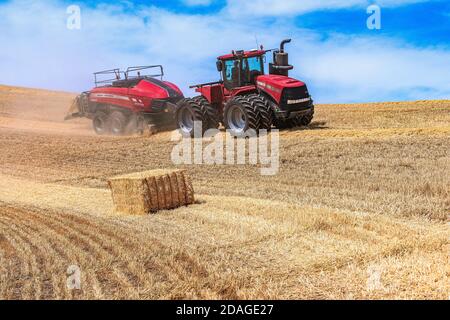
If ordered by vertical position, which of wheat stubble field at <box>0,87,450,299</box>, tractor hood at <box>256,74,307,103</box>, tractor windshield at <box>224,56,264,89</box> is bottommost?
wheat stubble field at <box>0,87,450,299</box>

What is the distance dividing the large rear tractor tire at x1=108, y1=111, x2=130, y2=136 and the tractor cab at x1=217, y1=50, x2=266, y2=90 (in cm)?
550

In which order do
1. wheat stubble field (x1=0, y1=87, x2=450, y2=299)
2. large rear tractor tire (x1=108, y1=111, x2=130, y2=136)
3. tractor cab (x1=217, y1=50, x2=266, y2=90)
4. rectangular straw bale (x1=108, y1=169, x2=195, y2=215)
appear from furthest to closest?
large rear tractor tire (x1=108, y1=111, x2=130, y2=136)
tractor cab (x1=217, y1=50, x2=266, y2=90)
rectangular straw bale (x1=108, y1=169, x2=195, y2=215)
wheat stubble field (x1=0, y1=87, x2=450, y2=299)

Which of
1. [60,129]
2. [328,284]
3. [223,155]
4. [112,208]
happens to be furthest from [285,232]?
[60,129]

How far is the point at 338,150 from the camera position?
53.9 feet

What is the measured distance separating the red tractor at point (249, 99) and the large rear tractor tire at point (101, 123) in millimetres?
4767

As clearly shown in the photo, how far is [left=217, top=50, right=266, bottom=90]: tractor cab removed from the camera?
783 inches

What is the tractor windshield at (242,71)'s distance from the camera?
1991cm

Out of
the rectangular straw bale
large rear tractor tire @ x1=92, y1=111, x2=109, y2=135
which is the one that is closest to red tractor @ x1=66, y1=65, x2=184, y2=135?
large rear tractor tire @ x1=92, y1=111, x2=109, y2=135

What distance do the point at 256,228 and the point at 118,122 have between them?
15925 mm

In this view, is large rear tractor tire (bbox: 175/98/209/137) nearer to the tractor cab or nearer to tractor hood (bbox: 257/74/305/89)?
the tractor cab

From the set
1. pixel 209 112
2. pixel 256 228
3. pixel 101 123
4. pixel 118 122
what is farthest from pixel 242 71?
pixel 256 228

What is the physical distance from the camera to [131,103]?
23109 mm

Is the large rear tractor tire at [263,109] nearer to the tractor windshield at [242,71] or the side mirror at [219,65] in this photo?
the tractor windshield at [242,71]

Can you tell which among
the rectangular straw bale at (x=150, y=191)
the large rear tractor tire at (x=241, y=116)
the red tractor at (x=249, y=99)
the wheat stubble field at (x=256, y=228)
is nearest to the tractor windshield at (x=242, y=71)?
the red tractor at (x=249, y=99)
